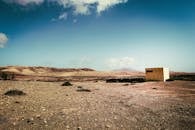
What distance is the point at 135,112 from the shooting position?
10.4 metres

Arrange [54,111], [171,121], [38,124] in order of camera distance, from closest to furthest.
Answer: [38,124]
[171,121]
[54,111]

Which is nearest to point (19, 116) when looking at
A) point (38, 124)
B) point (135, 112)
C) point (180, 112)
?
point (38, 124)

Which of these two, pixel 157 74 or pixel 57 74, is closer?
pixel 157 74

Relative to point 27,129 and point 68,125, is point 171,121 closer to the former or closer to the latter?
point 68,125

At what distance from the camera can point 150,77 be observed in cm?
3916

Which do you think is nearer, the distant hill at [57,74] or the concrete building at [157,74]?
the concrete building at [157,74]

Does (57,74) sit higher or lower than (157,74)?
higher

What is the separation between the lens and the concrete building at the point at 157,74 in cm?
3725

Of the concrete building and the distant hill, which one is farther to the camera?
the distant hill

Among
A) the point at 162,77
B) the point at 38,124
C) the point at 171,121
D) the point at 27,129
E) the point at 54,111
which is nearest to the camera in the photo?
the point at 27,129

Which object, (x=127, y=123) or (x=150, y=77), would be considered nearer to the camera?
(x=127, y=123)

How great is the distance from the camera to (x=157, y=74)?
37.9 meters

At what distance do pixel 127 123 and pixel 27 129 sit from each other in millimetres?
3384

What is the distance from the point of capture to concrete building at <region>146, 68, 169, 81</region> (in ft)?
122
